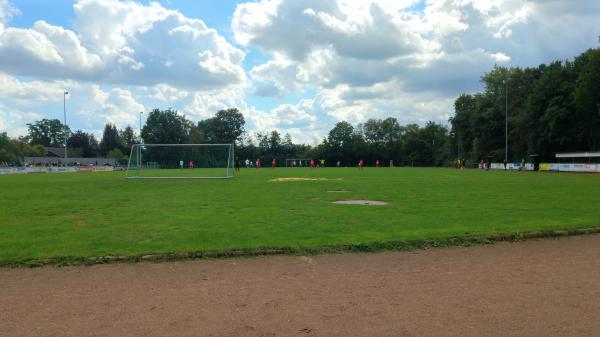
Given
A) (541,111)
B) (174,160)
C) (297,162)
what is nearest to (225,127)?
(297,162)

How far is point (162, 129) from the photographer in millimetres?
126750

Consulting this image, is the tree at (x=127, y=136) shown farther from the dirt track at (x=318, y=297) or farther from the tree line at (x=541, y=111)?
the dirt track at (x=318, y=297)

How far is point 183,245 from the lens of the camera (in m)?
8.93

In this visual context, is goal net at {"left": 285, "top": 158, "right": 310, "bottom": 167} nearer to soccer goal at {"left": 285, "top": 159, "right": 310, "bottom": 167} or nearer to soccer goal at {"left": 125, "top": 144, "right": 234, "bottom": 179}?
soccer goal at {"left": 285, "top": 159, "right": 310, "bottom": 167}

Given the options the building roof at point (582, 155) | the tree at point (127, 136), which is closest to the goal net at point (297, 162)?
the tree at point (127, 136)

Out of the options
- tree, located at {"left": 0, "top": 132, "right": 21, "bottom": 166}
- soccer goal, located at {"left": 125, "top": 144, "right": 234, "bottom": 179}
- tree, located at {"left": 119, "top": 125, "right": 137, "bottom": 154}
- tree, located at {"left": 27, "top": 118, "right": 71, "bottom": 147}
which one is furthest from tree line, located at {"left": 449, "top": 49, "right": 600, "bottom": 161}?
tree, located at {"left": 27, "top": 118, "right": 71, "bottom": 147}

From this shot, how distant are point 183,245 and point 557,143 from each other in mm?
74812

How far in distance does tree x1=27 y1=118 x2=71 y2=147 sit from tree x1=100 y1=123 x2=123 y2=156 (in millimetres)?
15661

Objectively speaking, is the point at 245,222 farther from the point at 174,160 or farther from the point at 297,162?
the point at 297,162

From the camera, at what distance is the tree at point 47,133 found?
157625mm

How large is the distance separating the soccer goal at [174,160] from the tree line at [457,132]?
1489 inches

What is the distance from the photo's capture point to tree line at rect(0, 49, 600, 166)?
218 feet

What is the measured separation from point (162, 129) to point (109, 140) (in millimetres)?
39951

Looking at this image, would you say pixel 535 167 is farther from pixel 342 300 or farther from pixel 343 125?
pixel 343 125
